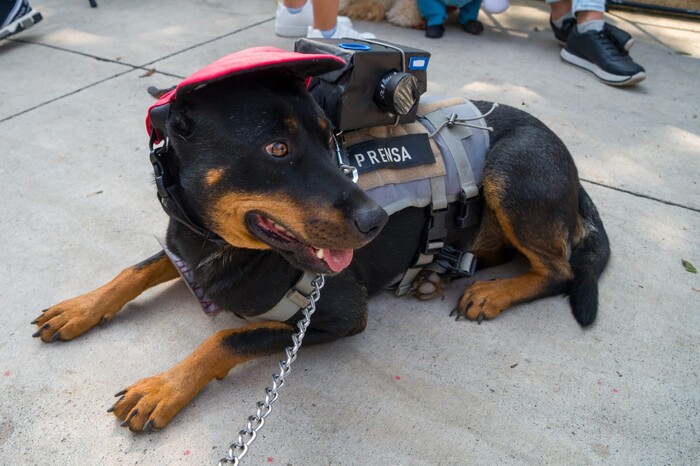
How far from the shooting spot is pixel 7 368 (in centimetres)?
226

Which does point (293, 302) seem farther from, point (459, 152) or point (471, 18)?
point (471, 18)

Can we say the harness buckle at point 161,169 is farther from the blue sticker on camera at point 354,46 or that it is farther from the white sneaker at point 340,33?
the white sneaker at point 340,33

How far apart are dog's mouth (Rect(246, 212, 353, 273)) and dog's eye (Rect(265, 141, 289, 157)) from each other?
210 mm

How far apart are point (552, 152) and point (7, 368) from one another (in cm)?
253

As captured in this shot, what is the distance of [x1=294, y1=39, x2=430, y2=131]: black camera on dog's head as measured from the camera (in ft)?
7.08

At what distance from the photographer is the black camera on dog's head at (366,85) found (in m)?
2.16

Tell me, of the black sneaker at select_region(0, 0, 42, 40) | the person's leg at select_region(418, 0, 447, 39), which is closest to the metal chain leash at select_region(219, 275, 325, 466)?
the person's leg at select_region(418, 0, 447, 39)

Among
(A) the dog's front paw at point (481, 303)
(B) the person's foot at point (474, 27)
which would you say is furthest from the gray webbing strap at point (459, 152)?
(B) the person's foot at point (474, 27)

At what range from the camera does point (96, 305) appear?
240 centimetres

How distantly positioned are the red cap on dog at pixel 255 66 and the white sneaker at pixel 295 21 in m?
3.77

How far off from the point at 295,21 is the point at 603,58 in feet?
9.28

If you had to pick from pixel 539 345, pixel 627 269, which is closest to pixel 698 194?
pixel 627 269

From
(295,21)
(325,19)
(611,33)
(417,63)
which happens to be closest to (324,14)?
(325,19)

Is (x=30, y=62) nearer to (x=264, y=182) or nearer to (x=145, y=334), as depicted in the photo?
(x=145, y=334)
